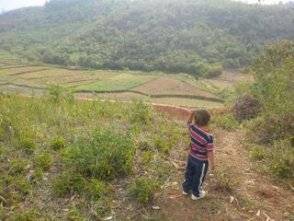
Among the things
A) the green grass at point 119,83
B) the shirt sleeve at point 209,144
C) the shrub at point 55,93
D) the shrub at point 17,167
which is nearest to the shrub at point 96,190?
the shrub at point 17,167

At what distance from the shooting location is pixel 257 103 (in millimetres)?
12289

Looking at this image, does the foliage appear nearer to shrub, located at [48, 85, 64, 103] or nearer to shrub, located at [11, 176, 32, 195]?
shrub, located at [11, 176, 32, 195]

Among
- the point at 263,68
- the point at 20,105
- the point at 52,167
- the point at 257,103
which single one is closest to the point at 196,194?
the point at 52,167

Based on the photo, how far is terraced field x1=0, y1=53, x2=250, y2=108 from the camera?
34062 millimetres

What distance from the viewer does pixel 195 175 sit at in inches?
238

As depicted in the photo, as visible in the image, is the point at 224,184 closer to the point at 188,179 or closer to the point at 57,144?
the point at 188,179

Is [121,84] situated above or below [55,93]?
below

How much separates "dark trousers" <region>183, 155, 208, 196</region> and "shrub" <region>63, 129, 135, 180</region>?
89 centimetres

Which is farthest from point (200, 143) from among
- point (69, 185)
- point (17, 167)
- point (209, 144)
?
point (17, 167)

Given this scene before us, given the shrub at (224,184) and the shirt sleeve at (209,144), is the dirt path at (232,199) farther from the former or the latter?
the shirt sleeve at (209,144)

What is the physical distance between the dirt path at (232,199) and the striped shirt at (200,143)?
643mm

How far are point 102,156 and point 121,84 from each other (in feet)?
108

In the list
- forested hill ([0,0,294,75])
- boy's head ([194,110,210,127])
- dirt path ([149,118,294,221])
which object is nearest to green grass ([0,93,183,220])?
dirt path ([149,118,294,221])

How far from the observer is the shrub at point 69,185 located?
595 cm
